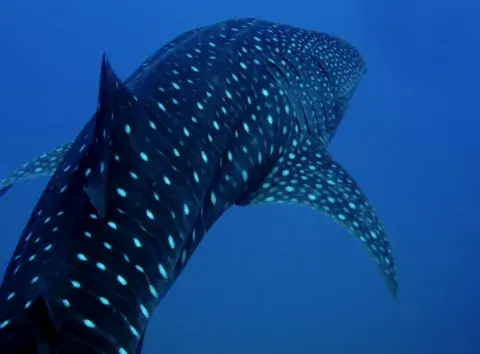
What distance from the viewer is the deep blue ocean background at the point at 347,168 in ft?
A: 71.6

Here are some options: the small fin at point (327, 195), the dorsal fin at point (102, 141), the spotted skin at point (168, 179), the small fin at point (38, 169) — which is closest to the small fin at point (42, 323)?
the spotted skin at point (168, 179)

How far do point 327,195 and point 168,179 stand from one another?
1715 millimetres

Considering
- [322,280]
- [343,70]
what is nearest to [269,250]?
[322,280]

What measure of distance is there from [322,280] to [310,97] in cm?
2157

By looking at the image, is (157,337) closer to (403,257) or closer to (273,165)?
(403,257)

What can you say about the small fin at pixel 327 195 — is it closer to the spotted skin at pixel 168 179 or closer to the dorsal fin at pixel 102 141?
the spotted skin at pixel 168 179

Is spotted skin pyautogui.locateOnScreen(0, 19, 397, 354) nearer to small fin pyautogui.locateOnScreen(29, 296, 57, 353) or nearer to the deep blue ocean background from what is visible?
small fin pyautogui.locateOnScreen(29, 296, 57, 353)

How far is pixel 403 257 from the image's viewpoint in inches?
1072

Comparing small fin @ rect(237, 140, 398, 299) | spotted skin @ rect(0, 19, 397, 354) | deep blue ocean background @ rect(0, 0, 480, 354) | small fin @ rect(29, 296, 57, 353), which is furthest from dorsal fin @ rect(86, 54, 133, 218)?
deep blue ocean background @ rect(0, 0, 480, 354)

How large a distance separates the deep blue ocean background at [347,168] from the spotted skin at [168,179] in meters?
17.2

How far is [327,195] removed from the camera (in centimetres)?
408

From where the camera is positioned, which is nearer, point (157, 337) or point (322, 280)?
point (157, 337)

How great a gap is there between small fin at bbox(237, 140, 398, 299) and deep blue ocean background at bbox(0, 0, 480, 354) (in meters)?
17.1

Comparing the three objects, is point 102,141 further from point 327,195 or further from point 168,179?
point 327,195
